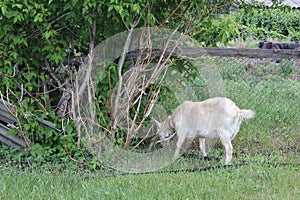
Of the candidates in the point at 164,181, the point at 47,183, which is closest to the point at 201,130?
the point at 164,181

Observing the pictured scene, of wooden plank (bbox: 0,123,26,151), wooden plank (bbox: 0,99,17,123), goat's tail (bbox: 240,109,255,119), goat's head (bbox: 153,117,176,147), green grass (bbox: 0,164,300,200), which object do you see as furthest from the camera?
goat's head (bbox: 153,117,176,147)

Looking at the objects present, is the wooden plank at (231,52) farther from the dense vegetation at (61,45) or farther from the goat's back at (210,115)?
the goat's back at (210,115)

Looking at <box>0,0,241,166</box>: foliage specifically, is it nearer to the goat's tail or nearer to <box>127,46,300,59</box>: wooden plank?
<box>127,46,300,59</box>: wooden plank

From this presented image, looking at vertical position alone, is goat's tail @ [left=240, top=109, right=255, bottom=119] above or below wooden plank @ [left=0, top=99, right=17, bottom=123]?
below

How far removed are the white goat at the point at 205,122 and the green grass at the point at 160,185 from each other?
0.58 metres

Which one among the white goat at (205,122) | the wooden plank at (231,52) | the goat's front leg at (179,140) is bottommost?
the goat's front leg at (179,140)

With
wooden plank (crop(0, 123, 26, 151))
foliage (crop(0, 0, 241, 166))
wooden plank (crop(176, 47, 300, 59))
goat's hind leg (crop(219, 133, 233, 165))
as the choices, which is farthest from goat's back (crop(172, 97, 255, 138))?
wooden plank (crop(0, 123, 26, 151))

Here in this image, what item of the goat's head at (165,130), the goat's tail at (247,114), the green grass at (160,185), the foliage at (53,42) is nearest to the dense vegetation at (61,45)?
the foliage at (53,42)

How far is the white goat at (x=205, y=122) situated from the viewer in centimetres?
545

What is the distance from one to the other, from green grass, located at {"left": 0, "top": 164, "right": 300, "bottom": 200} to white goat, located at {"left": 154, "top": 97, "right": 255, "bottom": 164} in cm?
58

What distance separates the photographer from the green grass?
4.26 metres

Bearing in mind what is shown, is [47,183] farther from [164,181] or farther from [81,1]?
[81,1]

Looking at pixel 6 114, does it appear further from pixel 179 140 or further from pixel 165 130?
pixel 179 140

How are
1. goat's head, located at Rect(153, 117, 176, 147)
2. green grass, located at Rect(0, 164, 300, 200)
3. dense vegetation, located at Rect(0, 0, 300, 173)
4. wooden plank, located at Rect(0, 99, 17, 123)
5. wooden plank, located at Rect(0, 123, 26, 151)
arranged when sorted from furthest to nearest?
goat's head, located at Rect(153, 117, 176, 147), wooden plank, located at Rect(0, 123, 26, 151), wooden plank, located at Rect(0, 99, 17, 123), dense vegetation, located at Rect(0, 0, 300, 173), green grass, located at Rect(0, 164, 300, 200)
